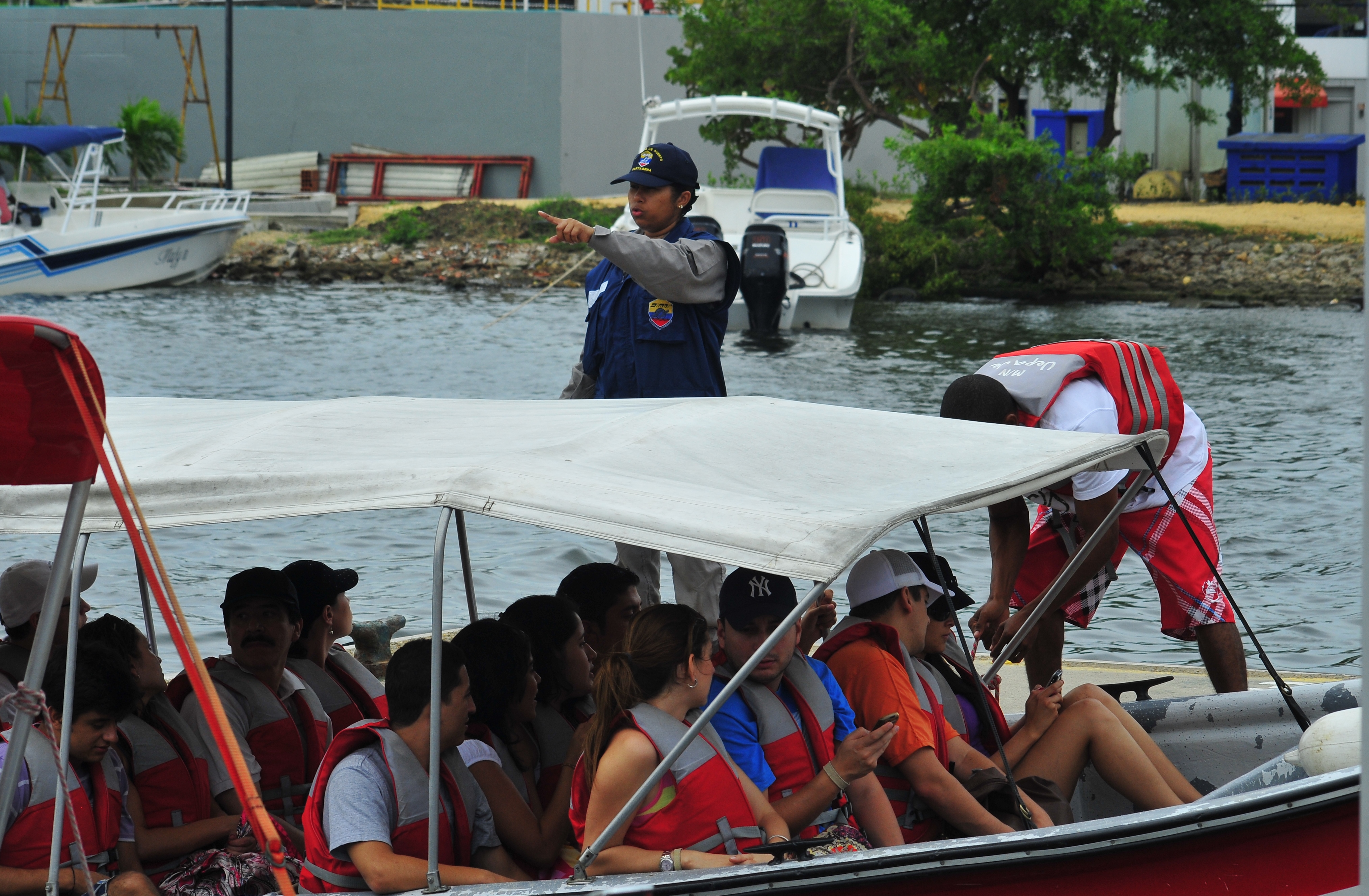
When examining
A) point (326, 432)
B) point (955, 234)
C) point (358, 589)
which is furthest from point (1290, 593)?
point (955, 234)

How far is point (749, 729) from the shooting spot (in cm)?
340

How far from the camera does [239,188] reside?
3472 cm

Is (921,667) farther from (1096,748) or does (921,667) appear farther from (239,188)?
(239,188)

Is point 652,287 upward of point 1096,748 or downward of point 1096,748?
upward

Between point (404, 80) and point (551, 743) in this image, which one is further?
point (404, 80)

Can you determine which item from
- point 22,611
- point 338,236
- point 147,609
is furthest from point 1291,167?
point 22,611

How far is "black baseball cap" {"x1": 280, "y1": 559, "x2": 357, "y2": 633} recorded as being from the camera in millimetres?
4211

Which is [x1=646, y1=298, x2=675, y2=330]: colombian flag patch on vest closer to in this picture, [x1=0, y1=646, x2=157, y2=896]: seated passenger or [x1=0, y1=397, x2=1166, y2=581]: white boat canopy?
[x1=0, y1=397, x2=1166, y2=581]: white boat canopy

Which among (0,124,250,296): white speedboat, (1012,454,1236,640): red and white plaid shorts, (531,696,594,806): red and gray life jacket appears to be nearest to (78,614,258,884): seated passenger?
(531,696,594,806): red and gray life jacket

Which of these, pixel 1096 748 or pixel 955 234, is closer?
pixel 1096 748

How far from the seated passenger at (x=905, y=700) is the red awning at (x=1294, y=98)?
82.6 ft

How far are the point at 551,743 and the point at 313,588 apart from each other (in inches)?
35.5

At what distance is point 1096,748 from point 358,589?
7.00 m

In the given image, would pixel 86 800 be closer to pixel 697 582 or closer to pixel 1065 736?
pixel 697 582
